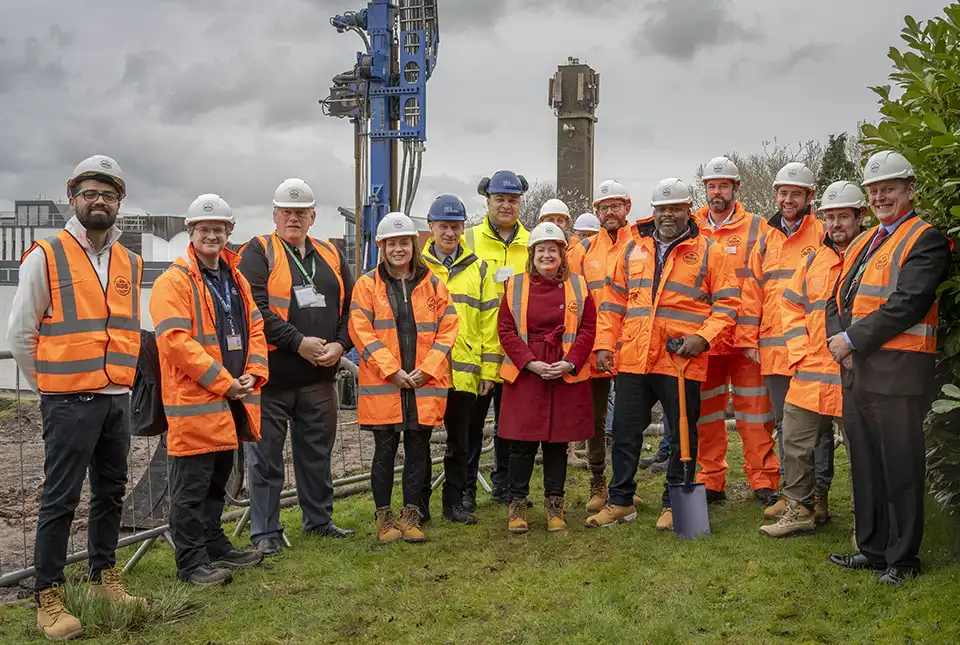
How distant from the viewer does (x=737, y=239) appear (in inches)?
275

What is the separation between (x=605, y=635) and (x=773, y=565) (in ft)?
4.53

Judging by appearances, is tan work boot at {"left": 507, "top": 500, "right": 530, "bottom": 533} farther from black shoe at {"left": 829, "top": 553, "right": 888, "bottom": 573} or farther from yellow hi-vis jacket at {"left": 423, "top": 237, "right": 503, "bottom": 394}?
black shoe at {"left": 829, "top": 553, "right": 888, "bottom": 573}

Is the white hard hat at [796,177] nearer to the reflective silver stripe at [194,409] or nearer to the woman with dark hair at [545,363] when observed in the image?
the woman with dark hair at [545,363]

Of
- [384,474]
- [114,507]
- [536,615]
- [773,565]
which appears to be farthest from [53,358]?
[773,565]

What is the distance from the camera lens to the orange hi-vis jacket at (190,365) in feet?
17.3

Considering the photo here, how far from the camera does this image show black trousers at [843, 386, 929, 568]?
4.92 metres

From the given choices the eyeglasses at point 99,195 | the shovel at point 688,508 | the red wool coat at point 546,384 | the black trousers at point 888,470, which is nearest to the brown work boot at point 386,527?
the red wool coat at point 546,384

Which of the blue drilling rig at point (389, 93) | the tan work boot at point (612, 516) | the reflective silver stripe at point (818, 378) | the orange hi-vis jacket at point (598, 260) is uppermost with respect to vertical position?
the blue drilling rig at point (389, 93)

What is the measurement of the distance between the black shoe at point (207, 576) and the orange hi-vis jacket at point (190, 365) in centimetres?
75

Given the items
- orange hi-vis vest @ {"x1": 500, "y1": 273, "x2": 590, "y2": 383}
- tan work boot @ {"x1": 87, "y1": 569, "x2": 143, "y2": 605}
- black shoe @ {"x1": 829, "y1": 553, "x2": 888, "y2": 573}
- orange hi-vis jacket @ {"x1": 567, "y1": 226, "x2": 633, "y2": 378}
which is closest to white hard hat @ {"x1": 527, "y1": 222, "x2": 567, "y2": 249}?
orange hi-vis vest @ {"x1": 500, "y1": 273, "x2": 590, "y2": 383}

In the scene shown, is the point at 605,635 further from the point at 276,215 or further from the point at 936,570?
the point at 276,215

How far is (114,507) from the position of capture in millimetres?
5199

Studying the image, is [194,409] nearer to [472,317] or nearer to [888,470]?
[472,317]

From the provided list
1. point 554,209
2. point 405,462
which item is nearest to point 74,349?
point 405,462
